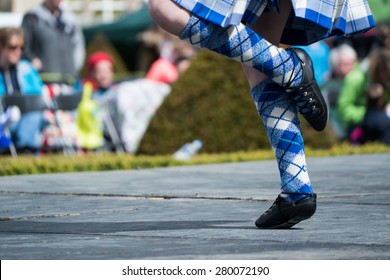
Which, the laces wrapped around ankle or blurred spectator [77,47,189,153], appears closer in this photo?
the laces wrapped around ankle

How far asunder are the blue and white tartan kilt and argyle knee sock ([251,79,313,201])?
0.87 ft

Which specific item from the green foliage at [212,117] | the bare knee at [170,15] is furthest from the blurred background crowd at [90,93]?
the bare knee at [170,15]

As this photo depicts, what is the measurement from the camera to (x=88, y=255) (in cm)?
398

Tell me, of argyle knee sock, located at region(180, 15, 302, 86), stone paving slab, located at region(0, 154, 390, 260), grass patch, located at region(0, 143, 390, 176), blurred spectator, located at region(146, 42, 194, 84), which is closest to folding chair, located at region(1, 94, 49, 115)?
grass patch, located at region(0, 143, 390, 176)

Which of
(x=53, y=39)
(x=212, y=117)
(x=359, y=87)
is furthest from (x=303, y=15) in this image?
(x=53, y=39)

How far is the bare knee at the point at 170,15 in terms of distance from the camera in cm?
458

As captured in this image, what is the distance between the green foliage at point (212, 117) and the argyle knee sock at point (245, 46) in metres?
5.88

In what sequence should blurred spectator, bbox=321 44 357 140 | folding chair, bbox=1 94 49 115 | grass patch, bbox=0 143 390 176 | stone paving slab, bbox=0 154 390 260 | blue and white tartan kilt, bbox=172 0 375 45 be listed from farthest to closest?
1. blurred spectator, bbox=321 44 357 140
2. folding chair, bbox=1 94 49 115
3. grass patch, bbox=0 143 390 176
4. blue and white tartan kilt, bbox=172 0 375 45
5. stone paving slab, bbox=0 154 390 260

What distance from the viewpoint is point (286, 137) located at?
479 centimetres

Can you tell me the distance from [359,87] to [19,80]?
11.4ft

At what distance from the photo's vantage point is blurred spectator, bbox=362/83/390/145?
11743 millimetres

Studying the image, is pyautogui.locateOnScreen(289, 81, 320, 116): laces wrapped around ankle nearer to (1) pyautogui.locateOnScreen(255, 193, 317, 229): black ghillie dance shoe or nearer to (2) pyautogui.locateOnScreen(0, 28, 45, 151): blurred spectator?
(1) pyautogui.locateOnScreen(255, 193, 317, 229): black ghillie dance shoe

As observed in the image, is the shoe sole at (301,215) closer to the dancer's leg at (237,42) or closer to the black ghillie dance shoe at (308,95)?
the black ghillie dance shoe at (308,95)

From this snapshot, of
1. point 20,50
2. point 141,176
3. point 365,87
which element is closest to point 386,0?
point 365,87
